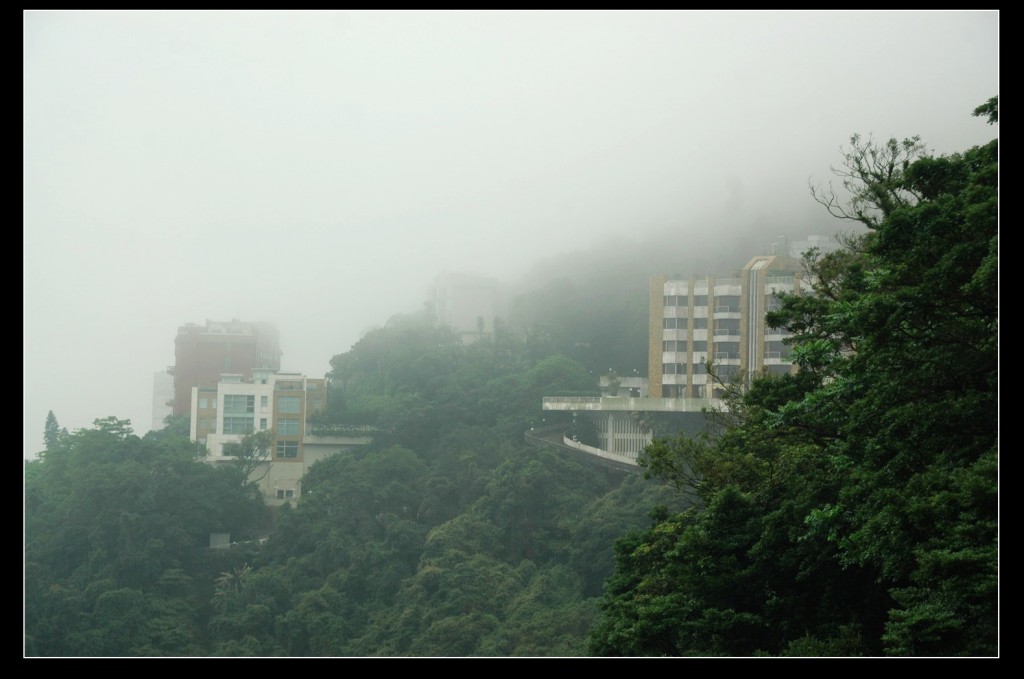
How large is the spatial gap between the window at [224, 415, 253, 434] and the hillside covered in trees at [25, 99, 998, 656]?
1.27 m

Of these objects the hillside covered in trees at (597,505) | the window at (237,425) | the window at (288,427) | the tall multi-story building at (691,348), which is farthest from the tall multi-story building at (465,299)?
the tall multi-story building at (691,348)

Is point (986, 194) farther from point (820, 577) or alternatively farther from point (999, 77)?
point (820, 577)

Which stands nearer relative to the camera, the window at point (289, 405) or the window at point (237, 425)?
the window at point (237, 425)

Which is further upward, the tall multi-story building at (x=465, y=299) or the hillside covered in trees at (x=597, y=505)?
the tall multi-story building at (x=465, y=299)

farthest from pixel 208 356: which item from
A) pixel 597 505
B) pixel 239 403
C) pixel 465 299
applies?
pixel 597 505

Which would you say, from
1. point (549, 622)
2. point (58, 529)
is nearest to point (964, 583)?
point (549, 622)

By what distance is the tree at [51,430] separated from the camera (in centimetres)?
3088

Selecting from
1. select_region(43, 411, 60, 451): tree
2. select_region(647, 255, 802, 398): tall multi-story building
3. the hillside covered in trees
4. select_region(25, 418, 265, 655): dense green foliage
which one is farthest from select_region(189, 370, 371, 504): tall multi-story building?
select_region(647, 255, 802, 398): tall multi-story building

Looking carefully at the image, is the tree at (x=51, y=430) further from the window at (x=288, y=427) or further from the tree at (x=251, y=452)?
the window at (x=288, y=427)

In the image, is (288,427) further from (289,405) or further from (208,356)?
(208,356)

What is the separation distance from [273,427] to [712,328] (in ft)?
36.7

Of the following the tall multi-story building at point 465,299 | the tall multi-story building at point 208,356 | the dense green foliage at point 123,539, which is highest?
the tall multi-story building at point 465,299

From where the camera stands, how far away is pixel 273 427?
98.1ft
